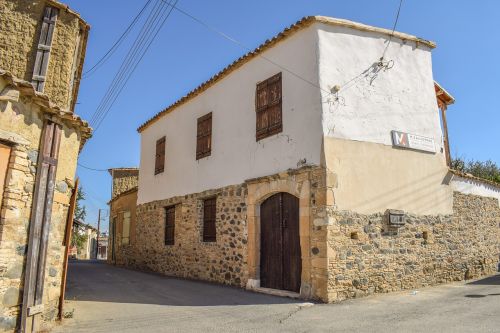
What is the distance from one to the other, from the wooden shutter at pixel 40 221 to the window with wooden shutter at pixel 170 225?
7288mm

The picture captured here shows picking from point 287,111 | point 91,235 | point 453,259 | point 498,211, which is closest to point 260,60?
point 287,111

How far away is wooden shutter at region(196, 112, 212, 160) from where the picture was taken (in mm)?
10865

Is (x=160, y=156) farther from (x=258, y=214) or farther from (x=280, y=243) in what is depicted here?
(x=280, y=243)

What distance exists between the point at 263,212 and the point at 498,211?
22.4 feet

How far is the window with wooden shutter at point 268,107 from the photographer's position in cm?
861

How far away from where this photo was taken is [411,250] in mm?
8203

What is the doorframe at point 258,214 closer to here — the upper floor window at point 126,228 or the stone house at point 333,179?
the stone house at point 333,179

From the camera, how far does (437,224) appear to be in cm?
880

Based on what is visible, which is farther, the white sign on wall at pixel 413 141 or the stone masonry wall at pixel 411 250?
the white sign on wall at pixel 413 141

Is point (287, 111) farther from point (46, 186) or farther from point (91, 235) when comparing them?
point (91, 235)

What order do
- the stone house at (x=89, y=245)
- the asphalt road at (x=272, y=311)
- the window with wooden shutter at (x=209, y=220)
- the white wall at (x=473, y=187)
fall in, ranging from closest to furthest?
the asphalt road at (x=272, y=311), the white wall at (x=473, y=187), the window with wooden shutter at (x=209, y=220), the stone house at (x=89, y=245)

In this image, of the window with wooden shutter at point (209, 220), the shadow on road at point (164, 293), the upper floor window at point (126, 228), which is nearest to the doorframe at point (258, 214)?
the shadow on road at point (164, 293)

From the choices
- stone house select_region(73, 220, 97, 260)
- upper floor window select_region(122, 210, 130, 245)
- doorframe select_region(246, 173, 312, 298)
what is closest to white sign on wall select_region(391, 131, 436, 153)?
doorframe select_region(246, 173, 312, 298)

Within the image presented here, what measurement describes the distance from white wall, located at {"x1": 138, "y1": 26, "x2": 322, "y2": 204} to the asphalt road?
2670 millimetres
